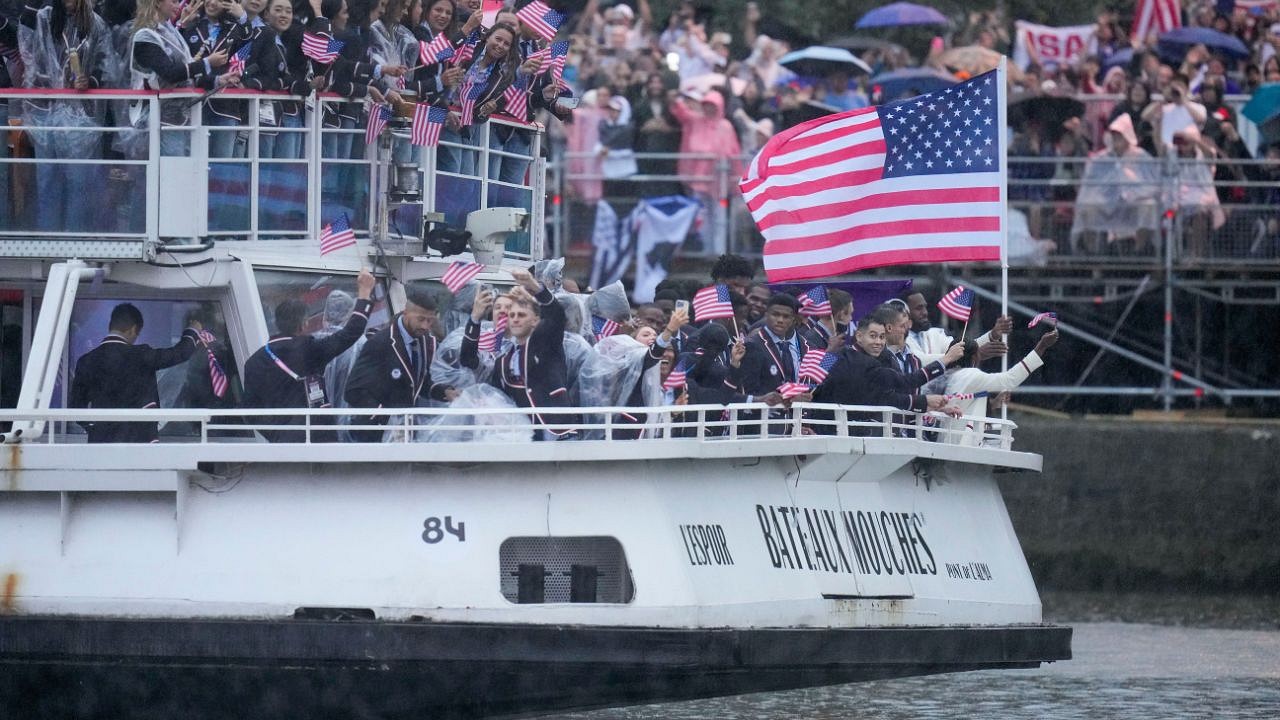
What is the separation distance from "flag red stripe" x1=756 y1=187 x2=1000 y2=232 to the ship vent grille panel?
10.9 ft

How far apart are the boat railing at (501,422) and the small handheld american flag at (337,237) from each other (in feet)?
3.45

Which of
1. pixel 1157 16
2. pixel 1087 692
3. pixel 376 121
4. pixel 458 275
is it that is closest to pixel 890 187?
pixel 458 275

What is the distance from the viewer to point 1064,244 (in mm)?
22453

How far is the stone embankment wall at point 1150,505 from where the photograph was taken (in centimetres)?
2066

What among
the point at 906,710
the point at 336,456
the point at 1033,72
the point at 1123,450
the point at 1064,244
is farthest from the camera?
the point at 1033,72

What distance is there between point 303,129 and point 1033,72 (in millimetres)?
12792

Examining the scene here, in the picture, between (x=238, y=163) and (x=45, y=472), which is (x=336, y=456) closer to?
(x=45, y=472)

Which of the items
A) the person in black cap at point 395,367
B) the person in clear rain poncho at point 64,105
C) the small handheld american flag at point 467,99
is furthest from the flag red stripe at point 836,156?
the person in clear rain poncho at point 64,105

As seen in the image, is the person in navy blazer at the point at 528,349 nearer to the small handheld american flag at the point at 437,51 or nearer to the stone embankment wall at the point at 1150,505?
the small handheld american flag at the point at 437,51

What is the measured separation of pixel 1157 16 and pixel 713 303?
14544 millimetres

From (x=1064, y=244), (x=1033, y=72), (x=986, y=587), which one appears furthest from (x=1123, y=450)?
(x=986, y=587)

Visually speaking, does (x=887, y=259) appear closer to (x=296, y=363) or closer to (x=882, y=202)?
(x=882, y=202)

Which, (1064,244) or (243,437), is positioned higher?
(1064,244)

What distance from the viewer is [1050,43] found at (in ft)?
83.9
